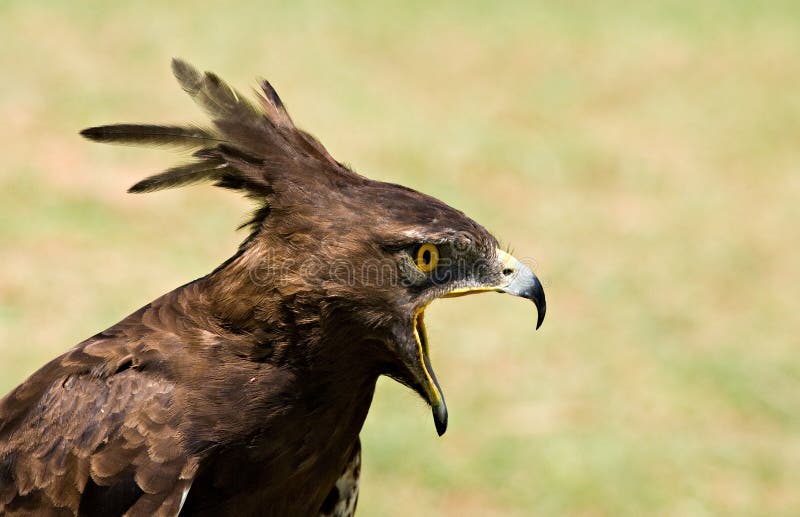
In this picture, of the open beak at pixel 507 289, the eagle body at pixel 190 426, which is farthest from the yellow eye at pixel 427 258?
the eagle body at pixel 190 426

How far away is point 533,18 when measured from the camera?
17328mm

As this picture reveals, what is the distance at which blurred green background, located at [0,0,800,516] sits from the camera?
8781 millimetres

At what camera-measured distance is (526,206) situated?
1279 centimetres

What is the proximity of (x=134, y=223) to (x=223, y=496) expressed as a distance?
7.97m

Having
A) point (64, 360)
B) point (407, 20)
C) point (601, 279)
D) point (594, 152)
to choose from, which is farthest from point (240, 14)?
point (64, 360)

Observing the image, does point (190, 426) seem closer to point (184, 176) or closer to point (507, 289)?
point (184, 176)

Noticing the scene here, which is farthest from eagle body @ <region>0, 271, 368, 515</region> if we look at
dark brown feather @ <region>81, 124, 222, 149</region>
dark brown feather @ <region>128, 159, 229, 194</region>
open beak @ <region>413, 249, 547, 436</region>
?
dark brown feather @ <region>81, 124, 222, 149</region>

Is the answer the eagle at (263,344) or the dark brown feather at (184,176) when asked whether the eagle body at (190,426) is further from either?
the dark brown feather at (184,176)

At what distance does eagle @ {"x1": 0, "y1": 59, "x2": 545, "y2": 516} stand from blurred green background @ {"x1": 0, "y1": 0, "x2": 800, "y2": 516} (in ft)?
6.37

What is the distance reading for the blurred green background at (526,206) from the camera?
8781 mm

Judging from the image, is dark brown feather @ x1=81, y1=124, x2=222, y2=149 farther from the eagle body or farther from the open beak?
the open beak

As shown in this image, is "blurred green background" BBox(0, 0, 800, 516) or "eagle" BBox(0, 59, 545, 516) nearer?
"eagle" BBox(0, 59, 545, 516)

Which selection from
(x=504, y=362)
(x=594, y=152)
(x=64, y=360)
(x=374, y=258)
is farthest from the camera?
(x=594, y=152)

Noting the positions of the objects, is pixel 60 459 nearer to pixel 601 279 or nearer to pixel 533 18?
pixel 601 279
